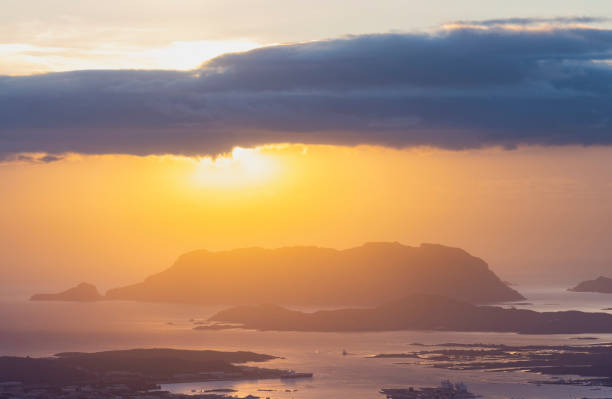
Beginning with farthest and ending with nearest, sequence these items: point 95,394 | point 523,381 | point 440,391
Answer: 1. point 523,381
2. point 440,391
3. point 95,394

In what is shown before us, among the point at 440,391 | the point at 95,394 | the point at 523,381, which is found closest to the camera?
the point at 95,394

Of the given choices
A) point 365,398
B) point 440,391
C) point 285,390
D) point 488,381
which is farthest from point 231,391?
point 488,381

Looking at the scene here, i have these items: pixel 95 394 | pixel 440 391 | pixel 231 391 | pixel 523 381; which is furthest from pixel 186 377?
pixel 523 381

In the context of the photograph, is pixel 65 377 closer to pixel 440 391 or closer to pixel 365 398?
pixel 365 398

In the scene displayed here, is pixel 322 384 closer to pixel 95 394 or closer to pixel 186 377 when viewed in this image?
pixel 186 377

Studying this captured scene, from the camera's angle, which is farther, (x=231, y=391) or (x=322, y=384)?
(x=322, y=384)

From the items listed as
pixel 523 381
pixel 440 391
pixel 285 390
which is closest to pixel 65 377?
pixel 285 390

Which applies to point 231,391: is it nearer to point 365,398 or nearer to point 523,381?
point 365,398
